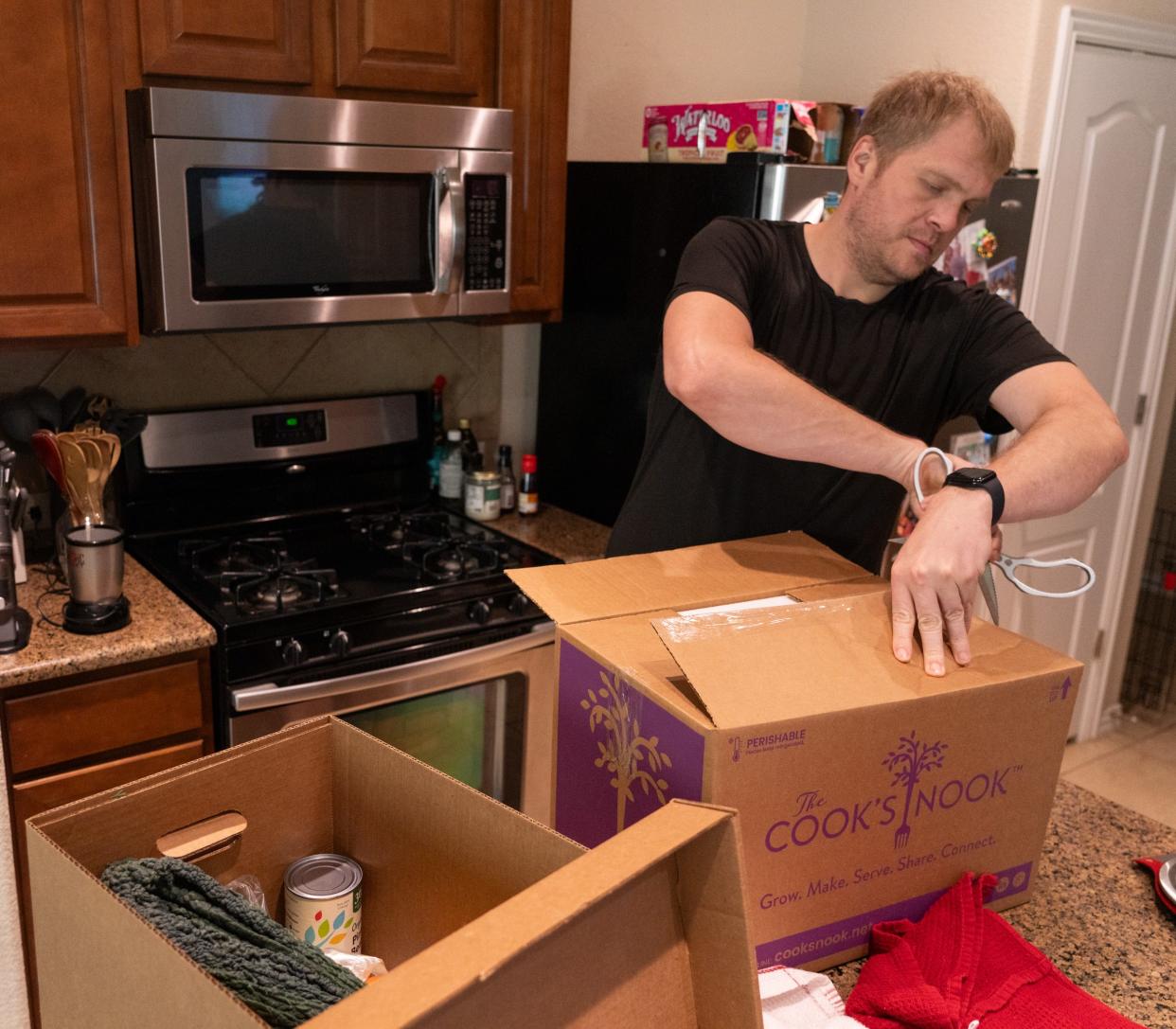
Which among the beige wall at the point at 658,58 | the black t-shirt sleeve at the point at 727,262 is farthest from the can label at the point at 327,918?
the beige wall at the point at 658,58

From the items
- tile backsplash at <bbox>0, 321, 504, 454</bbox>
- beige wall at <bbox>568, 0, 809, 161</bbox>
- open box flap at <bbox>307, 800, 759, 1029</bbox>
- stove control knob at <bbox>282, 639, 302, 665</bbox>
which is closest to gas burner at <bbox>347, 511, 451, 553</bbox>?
tile backsplash at <bbox>0, 321, 504, 454</bbox>

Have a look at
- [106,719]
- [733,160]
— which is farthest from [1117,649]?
[106,719]

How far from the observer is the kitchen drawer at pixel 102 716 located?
190 cm

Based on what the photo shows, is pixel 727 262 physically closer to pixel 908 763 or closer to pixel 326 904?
pixel 908 763

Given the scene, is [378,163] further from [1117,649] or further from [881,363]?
[1117,649]

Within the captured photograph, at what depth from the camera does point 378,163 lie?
2.25 m

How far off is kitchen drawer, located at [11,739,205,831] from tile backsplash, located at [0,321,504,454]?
83 centimetres

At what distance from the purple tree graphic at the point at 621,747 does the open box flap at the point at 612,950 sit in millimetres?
201

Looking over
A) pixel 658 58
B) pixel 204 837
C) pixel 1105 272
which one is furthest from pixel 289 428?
pixel 1105 272

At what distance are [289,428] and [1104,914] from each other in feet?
6.73

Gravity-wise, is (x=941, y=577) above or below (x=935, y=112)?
below

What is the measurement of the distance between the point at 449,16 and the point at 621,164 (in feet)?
1.74

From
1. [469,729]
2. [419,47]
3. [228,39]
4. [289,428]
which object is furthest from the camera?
[289,428]

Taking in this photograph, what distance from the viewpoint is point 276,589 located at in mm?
2221
